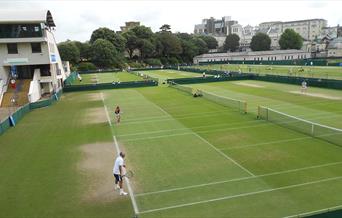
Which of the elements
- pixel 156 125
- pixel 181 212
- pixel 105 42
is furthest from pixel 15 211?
pixel 105 42

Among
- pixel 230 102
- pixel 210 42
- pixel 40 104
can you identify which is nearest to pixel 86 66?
pixel 40 104

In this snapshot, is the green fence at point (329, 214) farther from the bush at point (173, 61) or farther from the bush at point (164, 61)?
the bush at point (173, 61)

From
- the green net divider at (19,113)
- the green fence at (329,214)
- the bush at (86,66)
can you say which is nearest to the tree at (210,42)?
the bush at (86,66)

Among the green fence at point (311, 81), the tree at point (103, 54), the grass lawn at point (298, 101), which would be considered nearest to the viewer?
the grass lawn at point (298, 101)

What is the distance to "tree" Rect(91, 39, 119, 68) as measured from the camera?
11812cm

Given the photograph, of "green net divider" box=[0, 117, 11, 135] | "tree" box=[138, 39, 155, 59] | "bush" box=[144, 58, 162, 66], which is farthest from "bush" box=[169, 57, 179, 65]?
"green net divider" box=[0, 117, 11, 135]

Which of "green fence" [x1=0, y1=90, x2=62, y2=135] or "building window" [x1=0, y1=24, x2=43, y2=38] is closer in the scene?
"green fence" [x1=0, y1=90, x2=62, y2=135]

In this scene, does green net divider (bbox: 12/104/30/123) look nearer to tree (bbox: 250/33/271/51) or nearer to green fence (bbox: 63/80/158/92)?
green fence (bbox: 63/80/158/92)

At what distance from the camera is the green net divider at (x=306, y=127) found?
22719 millimetres

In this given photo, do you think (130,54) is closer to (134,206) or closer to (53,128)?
(53,128)

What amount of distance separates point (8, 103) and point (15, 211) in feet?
118

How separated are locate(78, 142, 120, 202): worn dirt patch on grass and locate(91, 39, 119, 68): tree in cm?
9650

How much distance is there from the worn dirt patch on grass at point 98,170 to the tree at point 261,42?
6224 inches

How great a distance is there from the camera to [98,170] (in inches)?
777
